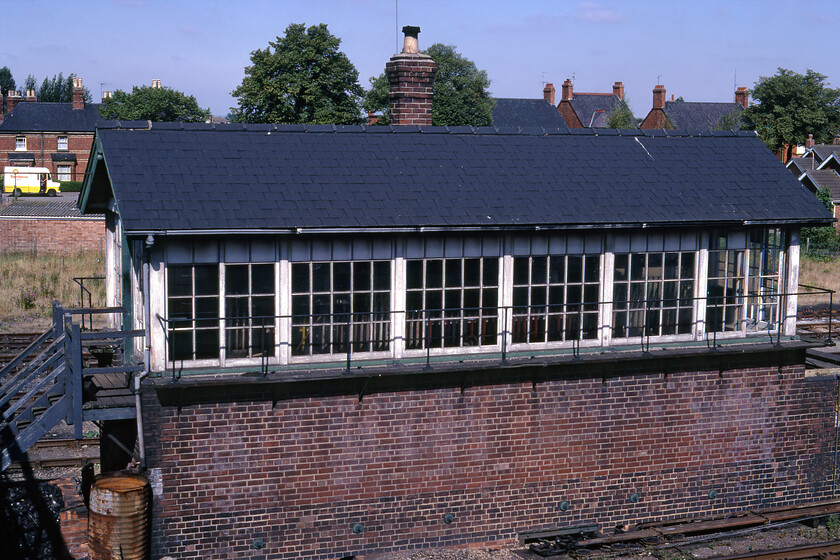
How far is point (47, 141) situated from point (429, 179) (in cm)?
5774

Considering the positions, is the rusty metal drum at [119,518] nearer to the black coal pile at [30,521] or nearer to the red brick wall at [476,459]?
the red brick wall at [476,459]

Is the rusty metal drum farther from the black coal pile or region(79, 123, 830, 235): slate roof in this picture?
region(79, 123, 830, 235): slate roof

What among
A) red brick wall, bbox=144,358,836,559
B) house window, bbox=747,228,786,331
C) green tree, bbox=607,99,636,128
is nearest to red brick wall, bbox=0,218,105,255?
red brick wall, bbox=144,358,836,559

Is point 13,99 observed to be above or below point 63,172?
above

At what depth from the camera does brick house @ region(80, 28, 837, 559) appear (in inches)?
464

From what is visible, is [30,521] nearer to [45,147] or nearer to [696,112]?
[45,147]

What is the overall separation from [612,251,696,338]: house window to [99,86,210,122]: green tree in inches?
1798

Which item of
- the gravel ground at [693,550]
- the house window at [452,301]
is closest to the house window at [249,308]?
the house window at [452,301]

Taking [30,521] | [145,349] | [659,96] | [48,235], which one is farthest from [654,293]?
[659,96]

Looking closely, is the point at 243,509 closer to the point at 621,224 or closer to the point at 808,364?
the point at 621,224

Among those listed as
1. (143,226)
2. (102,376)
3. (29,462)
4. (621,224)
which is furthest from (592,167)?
(29,462)

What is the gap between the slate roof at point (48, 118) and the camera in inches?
2534

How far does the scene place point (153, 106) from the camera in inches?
2199

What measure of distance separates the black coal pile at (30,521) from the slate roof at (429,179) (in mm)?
4583
